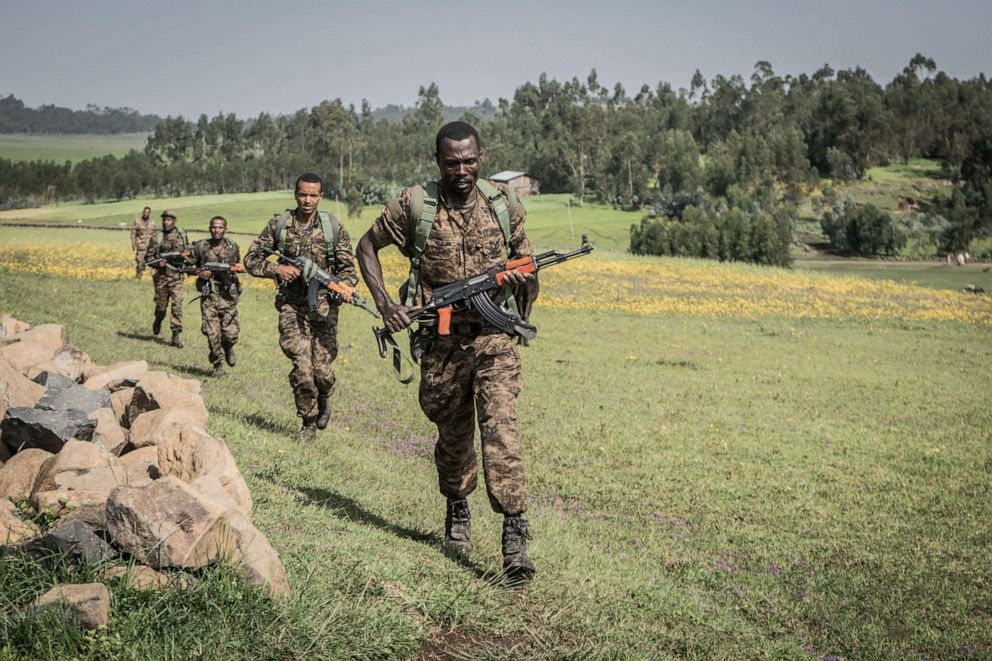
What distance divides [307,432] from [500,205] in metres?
5.17

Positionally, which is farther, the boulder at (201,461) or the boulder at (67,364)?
the boulder at (67,364)

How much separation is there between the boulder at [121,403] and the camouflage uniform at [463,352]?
2.91 m

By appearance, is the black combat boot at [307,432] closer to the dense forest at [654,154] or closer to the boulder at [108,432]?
the boulder at [108,432]

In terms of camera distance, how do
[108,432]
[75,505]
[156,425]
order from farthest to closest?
[108,432] < [156,425] < [75,505]

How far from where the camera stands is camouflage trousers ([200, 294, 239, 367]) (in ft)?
49.9

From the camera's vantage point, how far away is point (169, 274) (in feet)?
61.7

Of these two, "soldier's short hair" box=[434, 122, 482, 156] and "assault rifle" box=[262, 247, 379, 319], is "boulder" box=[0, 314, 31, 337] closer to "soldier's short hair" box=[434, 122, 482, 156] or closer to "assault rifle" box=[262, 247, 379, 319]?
"assault rifle" box=[262, 247, 379, 319]

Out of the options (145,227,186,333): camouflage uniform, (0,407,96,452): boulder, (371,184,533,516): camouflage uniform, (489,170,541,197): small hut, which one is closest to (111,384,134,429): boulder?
(0,407,96,452): boulder

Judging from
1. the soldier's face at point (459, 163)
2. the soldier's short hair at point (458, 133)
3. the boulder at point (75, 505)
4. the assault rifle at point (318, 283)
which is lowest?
the boulder at point (75, 505)

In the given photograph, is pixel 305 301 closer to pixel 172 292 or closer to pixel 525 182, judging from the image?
pixel 172 292

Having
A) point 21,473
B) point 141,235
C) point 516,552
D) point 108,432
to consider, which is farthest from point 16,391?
point 141,235

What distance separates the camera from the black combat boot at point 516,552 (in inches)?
231

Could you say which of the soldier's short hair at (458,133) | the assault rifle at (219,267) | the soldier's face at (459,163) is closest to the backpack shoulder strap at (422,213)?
the soldier's face at (459,163)

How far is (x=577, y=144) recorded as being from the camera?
136 meters
